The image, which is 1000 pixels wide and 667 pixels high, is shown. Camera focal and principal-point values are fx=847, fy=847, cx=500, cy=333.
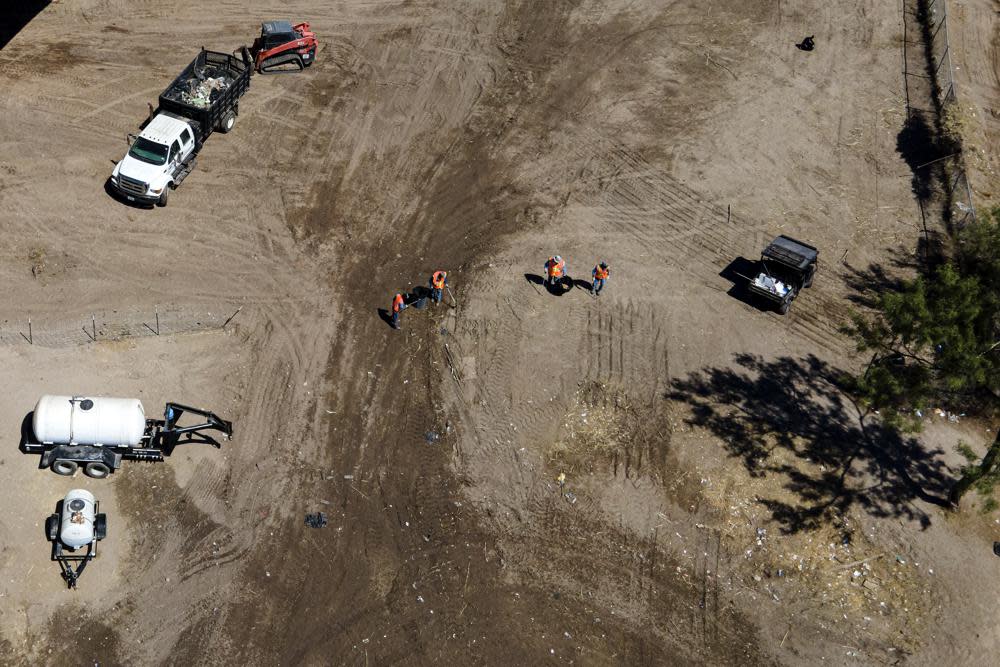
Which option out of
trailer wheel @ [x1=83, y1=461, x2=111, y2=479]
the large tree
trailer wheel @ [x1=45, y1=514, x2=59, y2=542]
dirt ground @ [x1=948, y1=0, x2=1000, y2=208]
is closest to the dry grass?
the large tree

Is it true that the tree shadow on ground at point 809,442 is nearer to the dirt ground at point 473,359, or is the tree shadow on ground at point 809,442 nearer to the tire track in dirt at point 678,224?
the dirt ground at point 473,359

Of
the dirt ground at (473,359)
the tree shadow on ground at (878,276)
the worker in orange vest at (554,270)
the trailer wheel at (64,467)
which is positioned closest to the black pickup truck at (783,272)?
the dirt ground at (473,359)

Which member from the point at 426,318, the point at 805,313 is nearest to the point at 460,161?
the point at 426,318

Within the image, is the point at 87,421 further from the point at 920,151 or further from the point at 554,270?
the point at 920,151

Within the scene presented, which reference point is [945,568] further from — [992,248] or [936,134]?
[936,134]

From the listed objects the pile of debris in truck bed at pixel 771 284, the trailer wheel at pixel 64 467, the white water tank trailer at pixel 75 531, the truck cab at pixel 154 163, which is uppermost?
the truck cab at pixel 154 163
